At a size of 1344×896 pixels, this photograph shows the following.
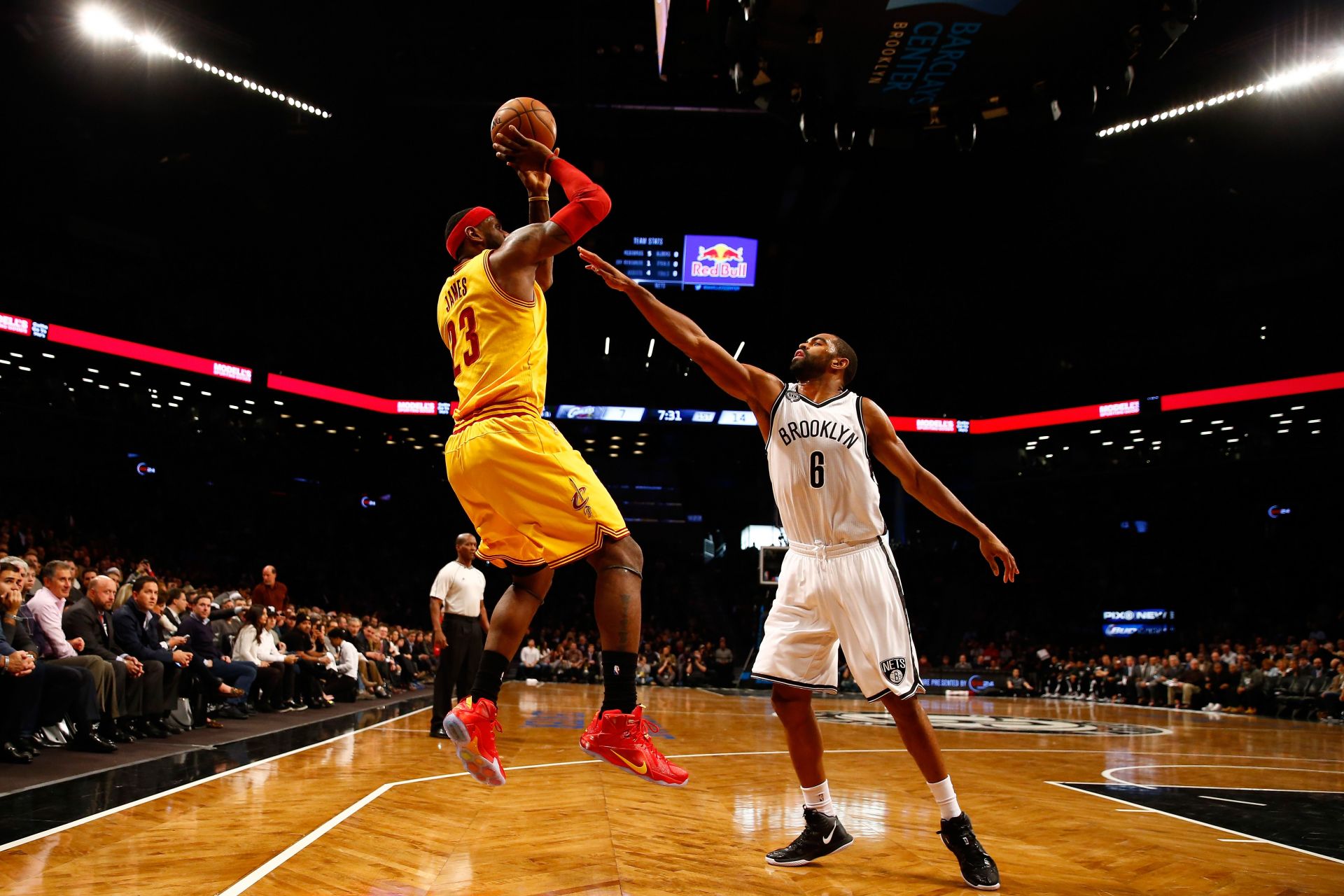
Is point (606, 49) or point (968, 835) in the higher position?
point (606, 49)

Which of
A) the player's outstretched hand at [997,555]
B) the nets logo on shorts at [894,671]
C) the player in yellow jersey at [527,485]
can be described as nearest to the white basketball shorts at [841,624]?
the nets logo on shorts at [894,671]

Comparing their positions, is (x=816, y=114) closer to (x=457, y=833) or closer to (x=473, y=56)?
(x=457, y=833)

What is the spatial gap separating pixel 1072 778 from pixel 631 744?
4267mm

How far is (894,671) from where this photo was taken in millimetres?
3479

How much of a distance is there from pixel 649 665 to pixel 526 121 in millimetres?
18690

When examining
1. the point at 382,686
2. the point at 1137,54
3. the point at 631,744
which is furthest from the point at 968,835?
the point at 382,686

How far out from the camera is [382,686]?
13.3 meters

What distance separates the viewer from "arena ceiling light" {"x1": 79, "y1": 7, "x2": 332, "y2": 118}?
46.6ft

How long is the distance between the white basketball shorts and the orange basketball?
1.82m

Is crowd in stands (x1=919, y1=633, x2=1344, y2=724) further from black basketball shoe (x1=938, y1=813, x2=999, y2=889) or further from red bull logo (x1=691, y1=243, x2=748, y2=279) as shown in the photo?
black basketball shoe (x1=938, y1=813, x2=999, y2=889)

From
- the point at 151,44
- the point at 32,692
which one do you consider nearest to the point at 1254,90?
the point at 32,692

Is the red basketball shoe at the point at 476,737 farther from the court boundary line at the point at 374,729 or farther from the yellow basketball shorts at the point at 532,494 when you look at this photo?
the court boundary line at the point at 374,729

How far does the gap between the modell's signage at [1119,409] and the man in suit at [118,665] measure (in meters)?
21.9

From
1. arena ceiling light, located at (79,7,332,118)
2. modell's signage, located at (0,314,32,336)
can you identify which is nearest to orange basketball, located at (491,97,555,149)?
arena ceiling light, located at (79,7,332,118)
